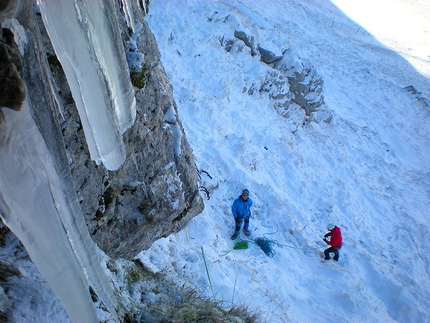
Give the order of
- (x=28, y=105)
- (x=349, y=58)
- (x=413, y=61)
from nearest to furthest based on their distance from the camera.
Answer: (x=28, y=105) → (x=349, y=58) → (x=413, y=61)

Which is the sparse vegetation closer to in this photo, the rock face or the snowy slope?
the rock face

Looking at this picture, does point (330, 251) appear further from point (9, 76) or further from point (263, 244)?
point (9, 76)

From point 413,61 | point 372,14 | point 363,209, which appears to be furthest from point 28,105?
point 372,14

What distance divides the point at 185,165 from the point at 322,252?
16.0 ft

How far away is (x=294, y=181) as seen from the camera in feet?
30.5

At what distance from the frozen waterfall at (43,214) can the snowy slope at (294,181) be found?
2224 mm

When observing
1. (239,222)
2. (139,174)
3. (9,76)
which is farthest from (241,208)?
(9,76)

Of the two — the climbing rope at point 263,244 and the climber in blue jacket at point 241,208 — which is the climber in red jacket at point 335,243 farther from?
the climber in blue jacket at point 241,208

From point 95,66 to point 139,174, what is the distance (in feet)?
5.40

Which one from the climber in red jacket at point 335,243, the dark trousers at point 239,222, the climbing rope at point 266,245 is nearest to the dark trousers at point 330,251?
the climber in red jacket at point 335,243

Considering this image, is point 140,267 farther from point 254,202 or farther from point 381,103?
point 381,103

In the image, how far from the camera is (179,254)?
4980 mm

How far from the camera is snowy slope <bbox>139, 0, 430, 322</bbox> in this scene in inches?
222

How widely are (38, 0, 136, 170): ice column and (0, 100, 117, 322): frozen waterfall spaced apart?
369mm
